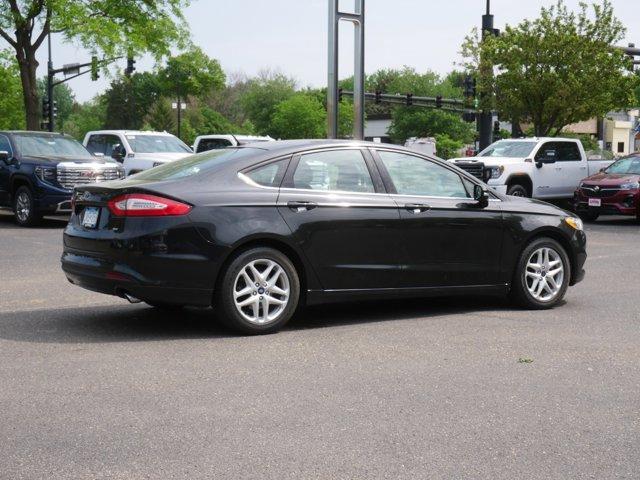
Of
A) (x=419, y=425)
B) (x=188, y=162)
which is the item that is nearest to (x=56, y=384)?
(x=419, y=425)

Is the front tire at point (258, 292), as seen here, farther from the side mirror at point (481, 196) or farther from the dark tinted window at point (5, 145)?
the dark tinted window at point (5, 145)

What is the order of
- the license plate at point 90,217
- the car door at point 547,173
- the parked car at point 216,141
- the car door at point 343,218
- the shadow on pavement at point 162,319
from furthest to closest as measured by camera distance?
the parked car at point 216,141 → the car door at point 547,173 → the car door at point 343,218 → the license plate at point 90,217 → the shadow on pavement at point 162,319

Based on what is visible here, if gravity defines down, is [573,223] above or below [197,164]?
below

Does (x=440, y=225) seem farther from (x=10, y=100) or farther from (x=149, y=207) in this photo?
(x=10, y=100)

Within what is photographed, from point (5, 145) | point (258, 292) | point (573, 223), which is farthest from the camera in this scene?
point (5, 145)

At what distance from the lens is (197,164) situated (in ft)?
25.4

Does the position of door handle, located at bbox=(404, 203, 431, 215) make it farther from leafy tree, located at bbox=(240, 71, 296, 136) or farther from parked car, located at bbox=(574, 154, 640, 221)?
leafy tree, located at bbox=(240, 71, 296, 136)

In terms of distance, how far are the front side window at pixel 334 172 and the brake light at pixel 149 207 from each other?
1006mm

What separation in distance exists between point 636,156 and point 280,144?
1656 centimetres

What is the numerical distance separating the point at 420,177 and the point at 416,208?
339 millimetres

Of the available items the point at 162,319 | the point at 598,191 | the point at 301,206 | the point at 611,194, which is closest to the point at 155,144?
the point at 598,191

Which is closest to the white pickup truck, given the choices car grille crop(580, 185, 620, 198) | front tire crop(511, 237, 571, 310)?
car grille crop(580, 185, 620, 198)

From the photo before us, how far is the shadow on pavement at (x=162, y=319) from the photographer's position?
7.30 metres

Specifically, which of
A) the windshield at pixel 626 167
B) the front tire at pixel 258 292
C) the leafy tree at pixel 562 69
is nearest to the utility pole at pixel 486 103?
the leafy tree at pixel 562 69
